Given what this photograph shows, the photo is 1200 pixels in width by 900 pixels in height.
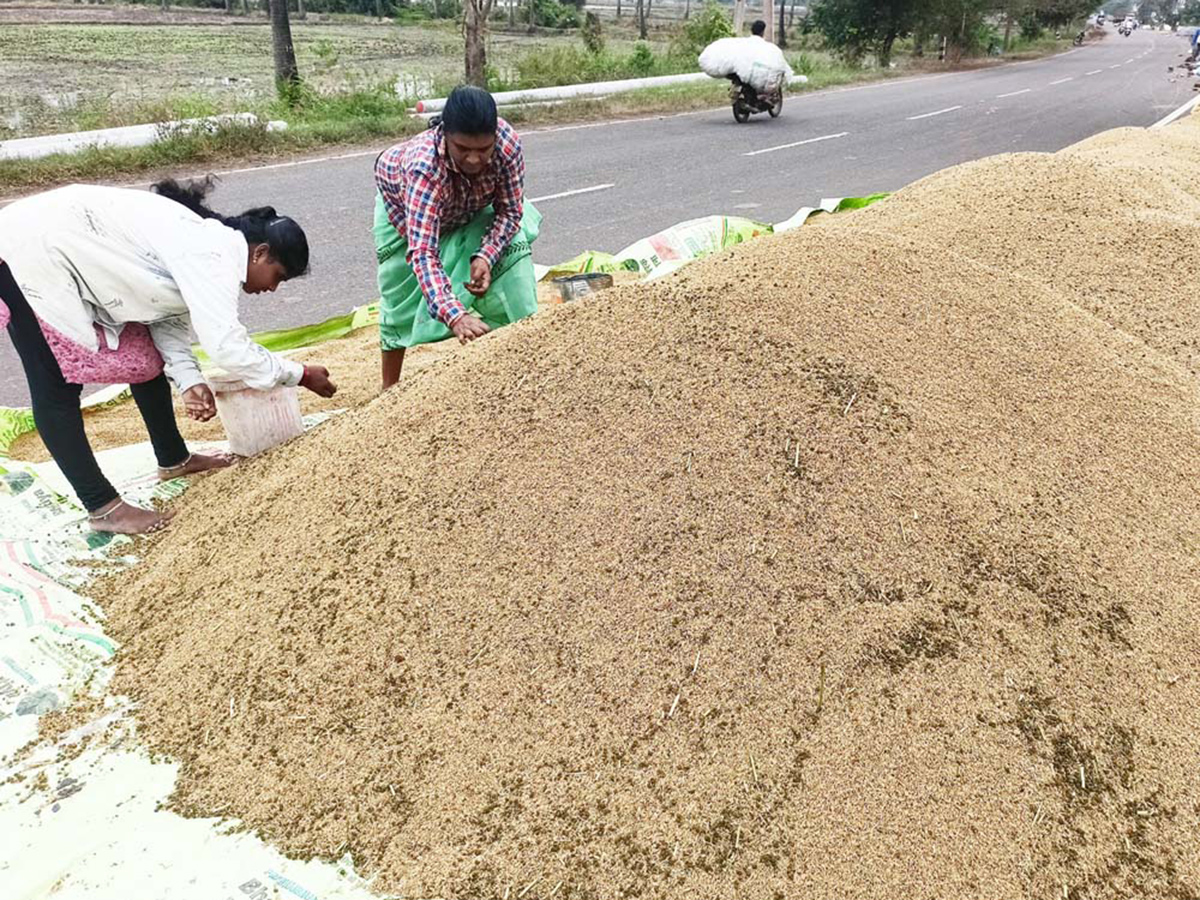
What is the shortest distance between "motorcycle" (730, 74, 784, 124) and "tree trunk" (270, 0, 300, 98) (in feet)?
14.6

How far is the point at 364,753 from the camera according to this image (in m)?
1.34

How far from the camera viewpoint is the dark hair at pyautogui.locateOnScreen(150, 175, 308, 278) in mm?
1878

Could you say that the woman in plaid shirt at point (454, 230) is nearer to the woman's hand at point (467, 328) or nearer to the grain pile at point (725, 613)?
the woman's hand at point (467, 328)

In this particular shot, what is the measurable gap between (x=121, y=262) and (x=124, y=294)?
0.07m

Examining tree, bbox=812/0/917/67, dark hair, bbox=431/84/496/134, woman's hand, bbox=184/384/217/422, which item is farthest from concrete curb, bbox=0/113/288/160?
tree, bbox=812/0/917/67

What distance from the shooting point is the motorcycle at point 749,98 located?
9.29 m

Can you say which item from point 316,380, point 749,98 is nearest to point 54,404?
point 316,380

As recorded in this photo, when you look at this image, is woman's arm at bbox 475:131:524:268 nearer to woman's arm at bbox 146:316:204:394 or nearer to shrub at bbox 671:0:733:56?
woman's arm at bbox 146:316:204:394

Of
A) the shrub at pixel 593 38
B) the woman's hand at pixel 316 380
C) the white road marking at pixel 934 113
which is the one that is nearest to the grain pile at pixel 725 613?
the woman's hand at pixel 316 380

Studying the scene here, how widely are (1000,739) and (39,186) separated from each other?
624 cm

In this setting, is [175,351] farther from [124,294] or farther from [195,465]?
[195,465]

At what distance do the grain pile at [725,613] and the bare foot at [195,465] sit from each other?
1.02ft

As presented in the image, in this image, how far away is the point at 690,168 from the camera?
6.74 m

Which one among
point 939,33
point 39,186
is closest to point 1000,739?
point 39,186
